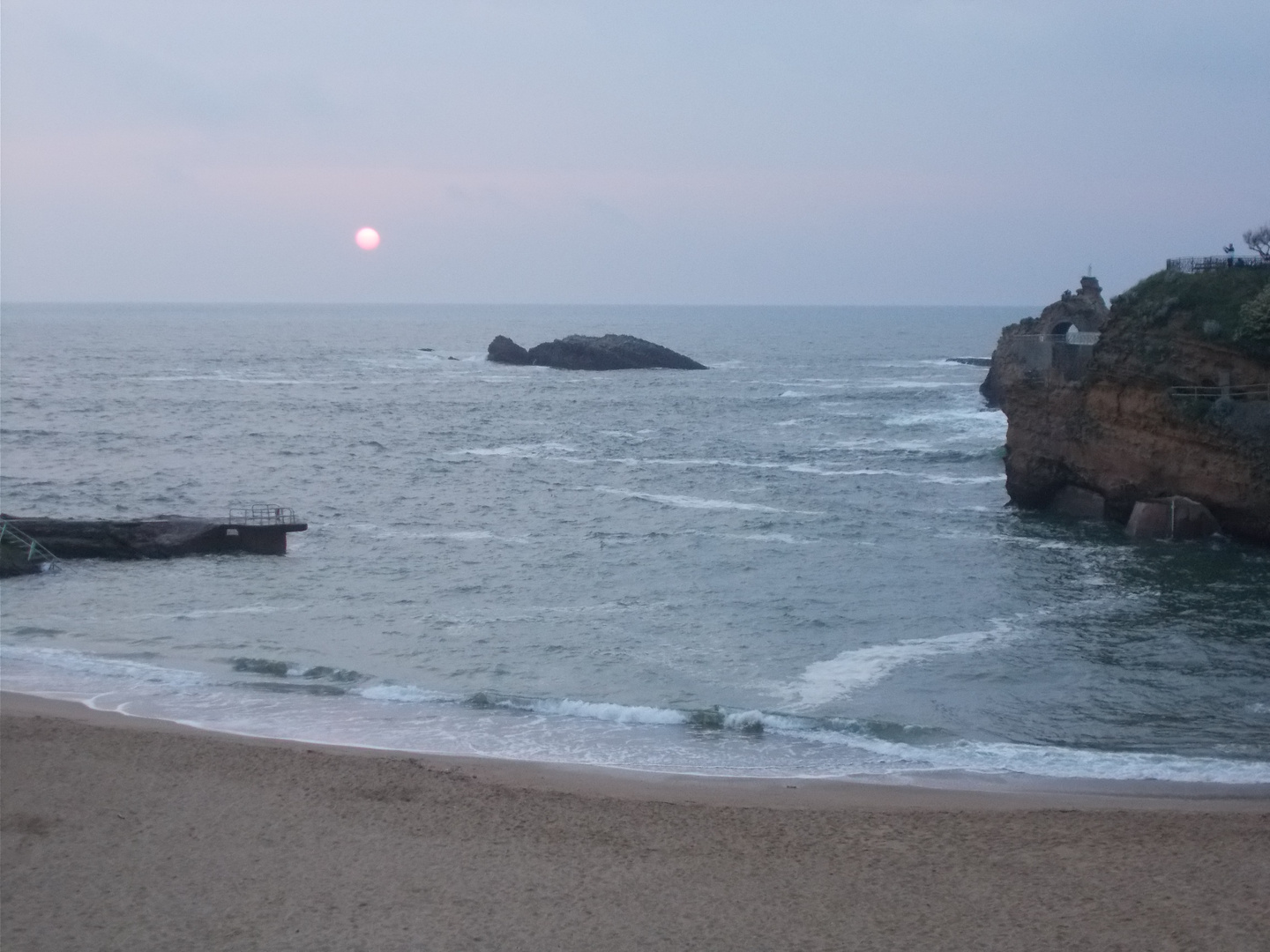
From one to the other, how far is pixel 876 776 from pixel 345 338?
171562 mm

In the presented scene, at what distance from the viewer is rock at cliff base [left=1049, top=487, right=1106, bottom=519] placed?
125 feet

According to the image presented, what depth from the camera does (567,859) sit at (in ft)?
47.9

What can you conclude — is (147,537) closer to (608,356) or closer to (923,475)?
(923,475)

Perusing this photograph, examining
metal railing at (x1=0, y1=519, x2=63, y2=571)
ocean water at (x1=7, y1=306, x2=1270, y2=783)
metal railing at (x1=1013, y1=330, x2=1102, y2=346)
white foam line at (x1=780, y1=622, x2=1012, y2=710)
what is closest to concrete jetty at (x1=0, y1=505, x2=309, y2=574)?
metal railing at (x1=0, y1=519, x2=63, y2=571)

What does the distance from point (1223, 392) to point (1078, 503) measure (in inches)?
272

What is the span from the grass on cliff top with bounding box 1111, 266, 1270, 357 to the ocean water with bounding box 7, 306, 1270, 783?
21.1ft

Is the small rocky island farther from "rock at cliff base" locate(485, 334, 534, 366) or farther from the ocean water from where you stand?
the ocean water

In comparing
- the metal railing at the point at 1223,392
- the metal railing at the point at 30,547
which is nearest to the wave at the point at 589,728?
the metal railing at the point at 30,547

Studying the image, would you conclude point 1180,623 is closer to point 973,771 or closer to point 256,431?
point 973,771

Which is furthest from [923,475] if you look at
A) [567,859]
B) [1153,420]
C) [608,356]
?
[608,356]

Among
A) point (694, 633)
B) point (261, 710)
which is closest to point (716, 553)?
point (694, 633)

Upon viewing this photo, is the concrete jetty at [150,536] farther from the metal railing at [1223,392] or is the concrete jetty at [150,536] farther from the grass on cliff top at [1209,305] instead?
the grass on cliff top at [1209,305]

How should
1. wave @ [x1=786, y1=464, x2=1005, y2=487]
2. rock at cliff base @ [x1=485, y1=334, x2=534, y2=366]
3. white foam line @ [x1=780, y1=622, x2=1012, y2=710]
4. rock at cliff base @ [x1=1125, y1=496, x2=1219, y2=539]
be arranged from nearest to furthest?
white foam line @ [x1=780, y1=622, x2=1012, y2=710]
rock at cliff base @ [x1=1125, y1=496, x2=1219, y2=539]
wave @ [x1=786, y1=464, x2=1005, y2=487]
rock at cliff base @ [x1=485, y1=334, x2=534, y2=366]

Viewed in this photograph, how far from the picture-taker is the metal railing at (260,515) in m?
36.0
